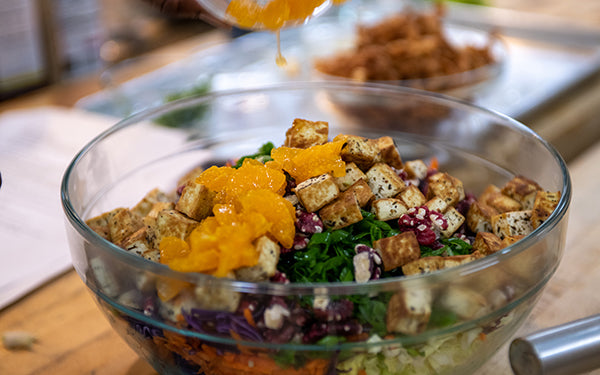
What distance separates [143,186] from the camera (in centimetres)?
118

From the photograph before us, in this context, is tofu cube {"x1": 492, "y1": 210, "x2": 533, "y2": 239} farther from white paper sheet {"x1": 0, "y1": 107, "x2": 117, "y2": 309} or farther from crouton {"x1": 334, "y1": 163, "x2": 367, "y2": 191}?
white paper sheet {"x1": 0, "y1": 107, "x2": 117, "y2": 309}

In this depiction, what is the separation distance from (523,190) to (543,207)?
128 millimetres

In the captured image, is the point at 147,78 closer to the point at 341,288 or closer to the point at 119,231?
the point at 119,231

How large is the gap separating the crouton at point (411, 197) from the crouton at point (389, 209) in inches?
1.4

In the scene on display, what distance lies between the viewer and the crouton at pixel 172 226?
0.79 meters

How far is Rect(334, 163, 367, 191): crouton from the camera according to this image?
870mm

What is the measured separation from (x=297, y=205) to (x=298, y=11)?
62 centimetres

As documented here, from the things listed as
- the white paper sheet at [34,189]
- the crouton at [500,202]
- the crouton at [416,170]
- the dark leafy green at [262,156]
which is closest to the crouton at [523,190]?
the crouton at [500,202]

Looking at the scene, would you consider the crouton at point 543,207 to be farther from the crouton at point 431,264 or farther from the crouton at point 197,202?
the crouton at point 197,202

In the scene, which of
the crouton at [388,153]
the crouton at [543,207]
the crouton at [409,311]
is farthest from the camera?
the crouton at [388,153]

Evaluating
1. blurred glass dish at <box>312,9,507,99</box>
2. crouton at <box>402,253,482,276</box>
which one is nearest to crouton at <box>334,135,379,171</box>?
crouton at <box>402,253,482,276</box>

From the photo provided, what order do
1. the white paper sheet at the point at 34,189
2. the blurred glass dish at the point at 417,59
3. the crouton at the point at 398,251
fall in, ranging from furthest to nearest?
→ 1. the blurred glass dish at the point at 417,59
2. the white paper sheet at the point at 34,189
3. the crouton at the point at 398,251

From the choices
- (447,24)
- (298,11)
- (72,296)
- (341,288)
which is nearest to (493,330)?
(341,288)

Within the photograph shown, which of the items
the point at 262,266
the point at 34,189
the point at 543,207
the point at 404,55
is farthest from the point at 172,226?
the point at 404,55
